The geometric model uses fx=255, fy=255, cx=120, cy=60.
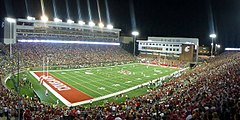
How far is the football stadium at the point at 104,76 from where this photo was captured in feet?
45.7

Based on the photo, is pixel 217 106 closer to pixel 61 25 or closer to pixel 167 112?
pixel 167 112

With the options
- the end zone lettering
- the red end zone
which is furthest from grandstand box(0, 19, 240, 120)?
the red end zone

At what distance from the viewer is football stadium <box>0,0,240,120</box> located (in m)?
13.9

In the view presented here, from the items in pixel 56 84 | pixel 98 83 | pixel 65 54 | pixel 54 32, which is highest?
pixel 54 32

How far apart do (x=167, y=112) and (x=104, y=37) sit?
7263cm

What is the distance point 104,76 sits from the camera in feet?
137

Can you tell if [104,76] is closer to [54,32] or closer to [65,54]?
[65,54]

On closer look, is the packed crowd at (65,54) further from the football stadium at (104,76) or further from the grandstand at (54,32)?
the grandstand at (54,32)

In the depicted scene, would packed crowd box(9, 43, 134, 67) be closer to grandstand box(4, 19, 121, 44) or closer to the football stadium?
the football stadium

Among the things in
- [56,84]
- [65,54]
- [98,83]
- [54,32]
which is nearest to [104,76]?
[98,83]

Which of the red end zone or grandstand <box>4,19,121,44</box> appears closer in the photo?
the red end zone

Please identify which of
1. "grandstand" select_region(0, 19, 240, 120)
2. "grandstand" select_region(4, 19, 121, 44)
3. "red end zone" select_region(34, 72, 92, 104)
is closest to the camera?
"grandstand" select_region(0, 19, 240, 120)

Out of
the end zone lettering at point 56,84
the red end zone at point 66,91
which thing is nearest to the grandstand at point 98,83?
the end zone lettering at point 56,84

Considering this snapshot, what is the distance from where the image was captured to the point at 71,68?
166ft
